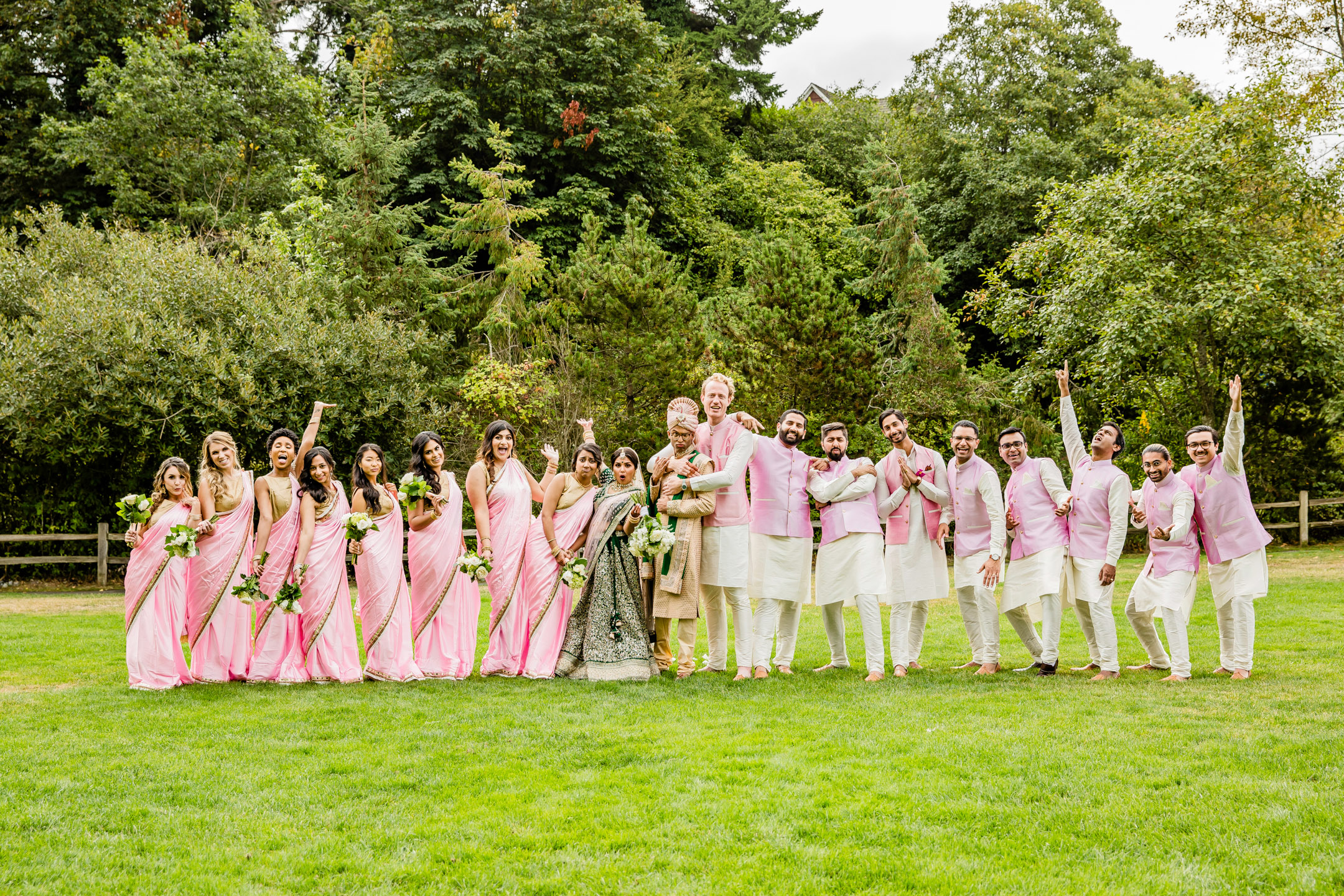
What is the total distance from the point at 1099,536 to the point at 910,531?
152 cm

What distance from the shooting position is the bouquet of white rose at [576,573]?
8.39 meters

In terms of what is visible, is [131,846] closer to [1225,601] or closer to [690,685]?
[690,685]

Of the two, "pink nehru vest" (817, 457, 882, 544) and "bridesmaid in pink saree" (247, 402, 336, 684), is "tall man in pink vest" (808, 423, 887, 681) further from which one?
"bridesmaid in pink saree" (247, 402, 336, 684)

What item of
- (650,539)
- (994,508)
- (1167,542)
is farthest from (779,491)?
(1167,542)

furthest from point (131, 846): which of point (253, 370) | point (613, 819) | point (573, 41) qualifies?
point (573, 41)

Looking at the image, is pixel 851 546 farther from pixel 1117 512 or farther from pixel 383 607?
pixel 383 607

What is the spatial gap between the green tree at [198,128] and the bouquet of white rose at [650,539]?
2018 cm

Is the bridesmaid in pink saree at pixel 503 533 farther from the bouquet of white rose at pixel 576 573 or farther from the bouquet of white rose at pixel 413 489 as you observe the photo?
the bouquet of white rose at pixel 576 573

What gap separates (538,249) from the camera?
23406 mm

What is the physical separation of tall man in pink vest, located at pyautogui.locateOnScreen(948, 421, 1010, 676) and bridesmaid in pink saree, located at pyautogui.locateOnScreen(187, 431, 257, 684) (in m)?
5.94

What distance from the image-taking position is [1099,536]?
27.6 feet

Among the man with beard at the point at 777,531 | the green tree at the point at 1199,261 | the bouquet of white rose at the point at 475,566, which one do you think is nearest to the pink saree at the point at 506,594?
the bouquet of white rose at the point at 475,566

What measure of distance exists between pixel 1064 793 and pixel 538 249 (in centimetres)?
1991

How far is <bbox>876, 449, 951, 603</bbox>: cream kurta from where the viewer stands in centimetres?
888
